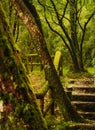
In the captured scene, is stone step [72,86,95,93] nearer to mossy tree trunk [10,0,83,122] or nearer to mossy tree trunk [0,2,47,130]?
mossy tree trunk [10,0,83,122]

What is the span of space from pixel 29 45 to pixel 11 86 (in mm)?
19376

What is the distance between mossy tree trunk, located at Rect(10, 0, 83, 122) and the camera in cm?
684

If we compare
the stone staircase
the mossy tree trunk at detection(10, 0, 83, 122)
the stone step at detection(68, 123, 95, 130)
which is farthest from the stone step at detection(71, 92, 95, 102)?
the stone step at detection(68, 123, 95, 130)

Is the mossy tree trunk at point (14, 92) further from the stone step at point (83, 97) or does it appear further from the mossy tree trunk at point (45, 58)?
the stone step at point (83, 97)

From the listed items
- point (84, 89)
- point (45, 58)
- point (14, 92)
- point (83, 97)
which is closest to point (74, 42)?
point (84, 89)

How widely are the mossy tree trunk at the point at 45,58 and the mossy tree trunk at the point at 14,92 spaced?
2806mm

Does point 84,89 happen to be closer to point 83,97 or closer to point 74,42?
point 83,97

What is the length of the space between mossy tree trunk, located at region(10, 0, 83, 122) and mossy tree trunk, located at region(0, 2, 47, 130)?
2.81 meters

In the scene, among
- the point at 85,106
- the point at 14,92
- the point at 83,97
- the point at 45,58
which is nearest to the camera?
the point at 14,92

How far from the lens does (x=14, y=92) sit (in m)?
3.83

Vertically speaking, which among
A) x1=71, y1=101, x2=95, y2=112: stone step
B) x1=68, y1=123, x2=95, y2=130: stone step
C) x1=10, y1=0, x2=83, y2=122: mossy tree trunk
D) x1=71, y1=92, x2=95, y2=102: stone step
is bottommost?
x1=71, y1=101, x2=95, y2=112: stone step

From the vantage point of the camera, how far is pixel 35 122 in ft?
13.1

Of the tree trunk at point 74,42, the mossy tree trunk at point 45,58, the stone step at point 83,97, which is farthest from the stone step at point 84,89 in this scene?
the tree trunk at point 74,42

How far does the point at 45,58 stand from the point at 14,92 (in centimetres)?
307
